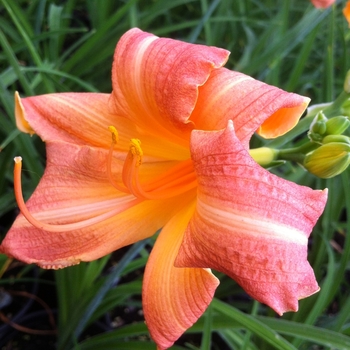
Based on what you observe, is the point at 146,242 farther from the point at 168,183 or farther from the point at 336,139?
the point at 336,139

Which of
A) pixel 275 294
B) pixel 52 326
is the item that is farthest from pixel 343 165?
pixel 52 326

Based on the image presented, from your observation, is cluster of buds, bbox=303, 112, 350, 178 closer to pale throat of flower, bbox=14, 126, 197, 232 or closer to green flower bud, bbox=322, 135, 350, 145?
green flower bud, bbox=322, 135, 350, 145

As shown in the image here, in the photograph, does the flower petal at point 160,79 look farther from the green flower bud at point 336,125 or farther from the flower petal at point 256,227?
the green flower bud at point 336,125

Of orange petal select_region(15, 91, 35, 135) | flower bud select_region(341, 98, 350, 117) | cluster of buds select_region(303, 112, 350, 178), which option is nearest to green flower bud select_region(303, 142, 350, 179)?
cluster of buds select_region(303, 112, 350, 178)

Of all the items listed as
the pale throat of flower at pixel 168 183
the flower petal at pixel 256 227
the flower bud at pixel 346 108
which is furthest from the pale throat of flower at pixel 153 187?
the flower bud at pixel 346 108

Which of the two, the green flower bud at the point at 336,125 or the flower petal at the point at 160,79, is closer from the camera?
the flower petal at the point at 160,79

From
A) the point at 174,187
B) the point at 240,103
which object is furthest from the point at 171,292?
the point at 240,103
